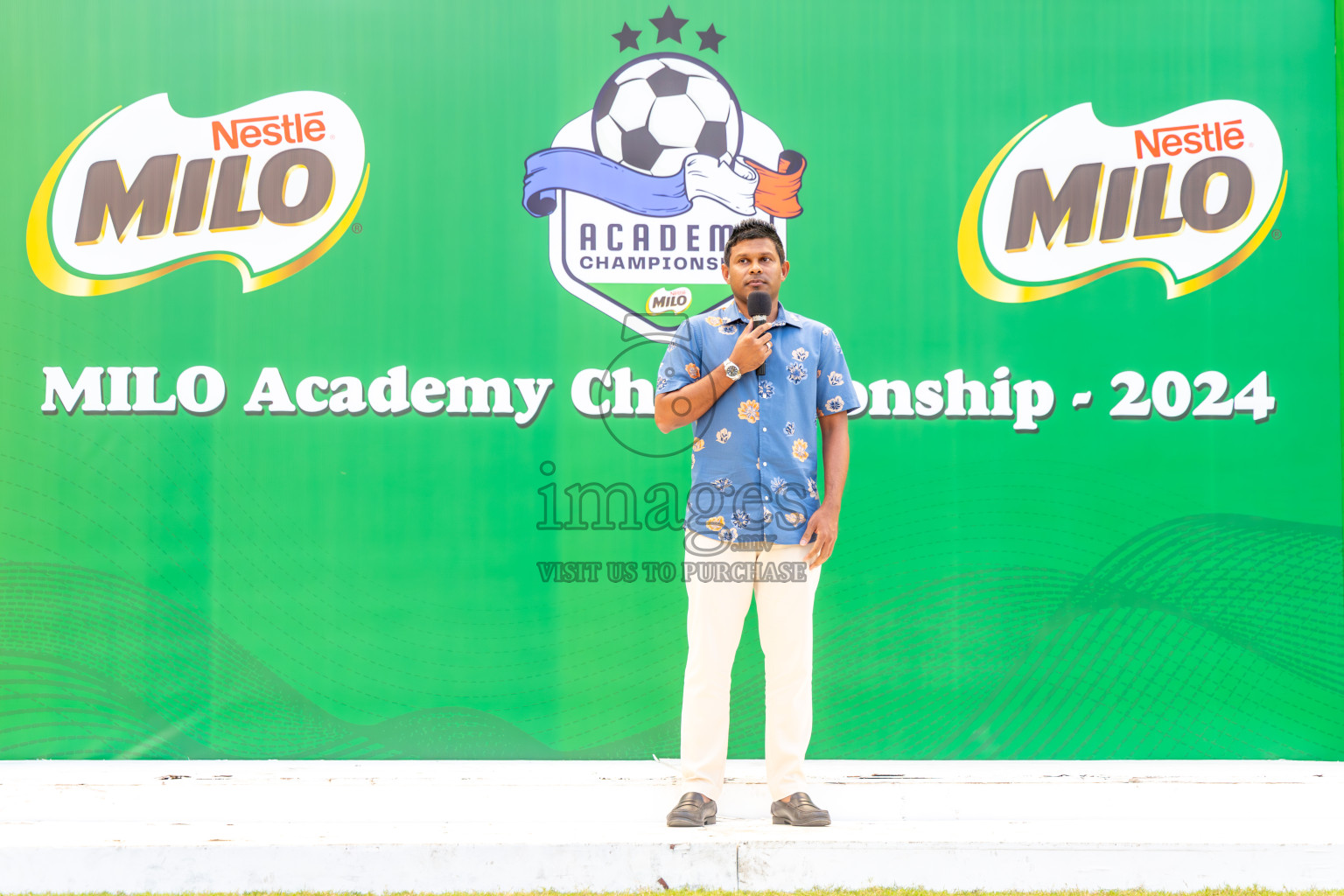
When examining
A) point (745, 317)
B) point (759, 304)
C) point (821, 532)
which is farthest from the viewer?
point (745, 317)

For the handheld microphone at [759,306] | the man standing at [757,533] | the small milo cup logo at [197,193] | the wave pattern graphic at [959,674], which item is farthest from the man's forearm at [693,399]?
the small milo cup logo at [197,193]

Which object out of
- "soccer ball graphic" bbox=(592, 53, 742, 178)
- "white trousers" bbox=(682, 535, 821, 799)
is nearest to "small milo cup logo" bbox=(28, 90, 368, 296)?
"soccer ball graphic" bbox=(592, 53, 742, 178)

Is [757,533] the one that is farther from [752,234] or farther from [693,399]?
[752,234]

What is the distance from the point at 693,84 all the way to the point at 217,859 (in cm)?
317

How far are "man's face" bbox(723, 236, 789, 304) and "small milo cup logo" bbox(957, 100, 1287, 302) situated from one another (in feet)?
3.76

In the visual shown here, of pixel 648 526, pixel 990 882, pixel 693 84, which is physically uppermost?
pixel 693 84

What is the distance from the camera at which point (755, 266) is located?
9.61ft

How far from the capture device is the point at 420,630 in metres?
3.66

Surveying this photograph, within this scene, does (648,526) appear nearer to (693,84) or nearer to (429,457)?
(429,457)

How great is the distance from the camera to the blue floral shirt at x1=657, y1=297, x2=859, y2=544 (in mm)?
2879

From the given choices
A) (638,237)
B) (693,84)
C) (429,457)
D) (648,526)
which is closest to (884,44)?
(693,84)

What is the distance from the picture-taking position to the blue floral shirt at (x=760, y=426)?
9.45 ft

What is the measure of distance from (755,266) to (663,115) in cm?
114

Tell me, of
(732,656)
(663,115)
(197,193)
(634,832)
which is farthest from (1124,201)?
(197,193)
